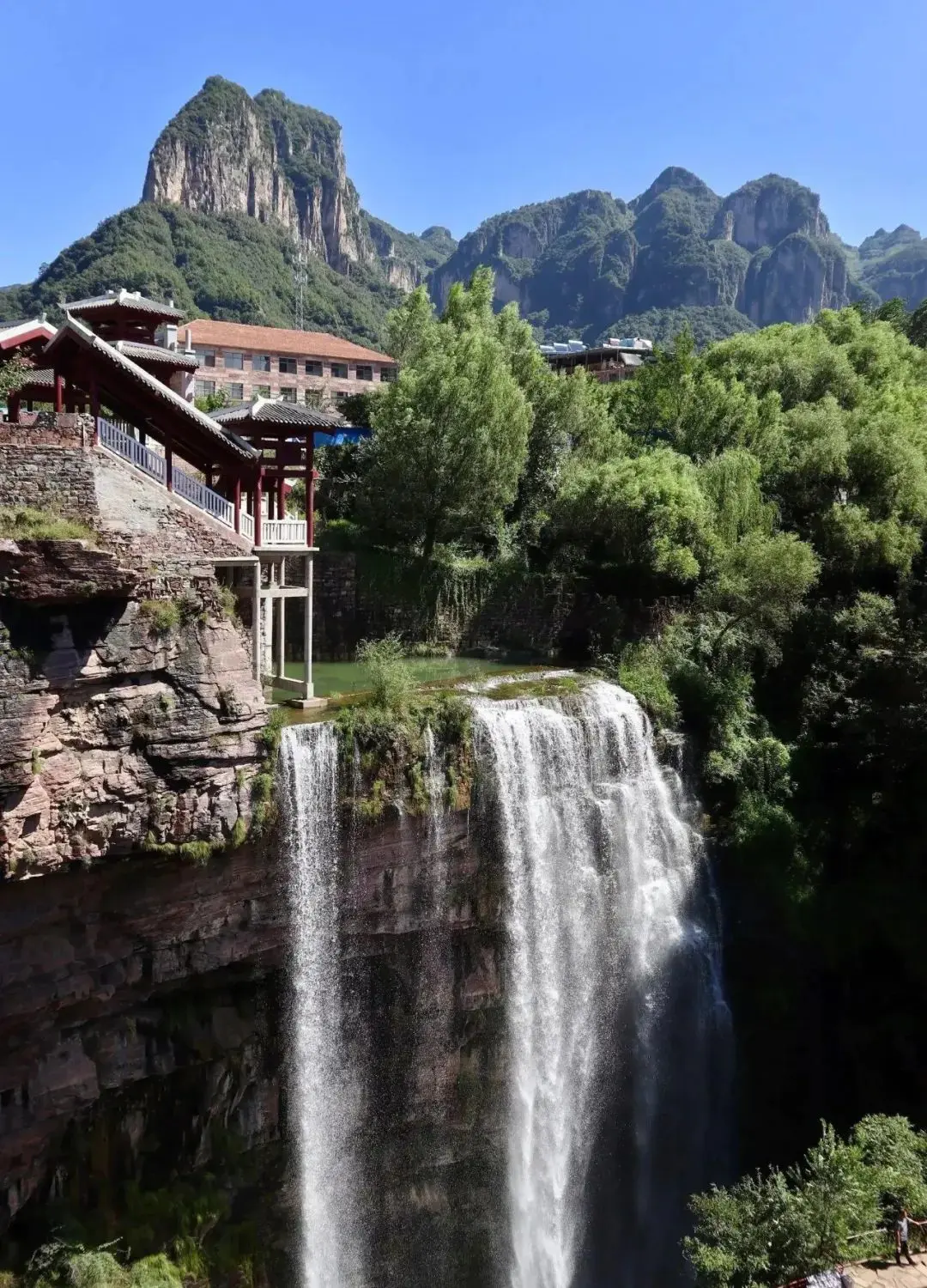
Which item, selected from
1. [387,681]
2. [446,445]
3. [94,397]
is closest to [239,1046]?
[387,681]

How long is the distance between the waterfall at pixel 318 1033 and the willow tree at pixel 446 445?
39.1 ft

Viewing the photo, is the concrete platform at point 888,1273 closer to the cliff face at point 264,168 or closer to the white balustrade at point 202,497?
the white balustrade at point 202,497

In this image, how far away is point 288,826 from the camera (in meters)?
16.9

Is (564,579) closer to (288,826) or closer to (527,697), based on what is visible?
(527,697)

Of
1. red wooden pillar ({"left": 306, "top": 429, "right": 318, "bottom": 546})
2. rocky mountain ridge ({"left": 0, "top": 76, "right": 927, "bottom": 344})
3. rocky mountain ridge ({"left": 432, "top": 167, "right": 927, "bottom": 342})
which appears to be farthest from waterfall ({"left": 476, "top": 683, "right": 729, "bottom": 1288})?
rocky mountain ridge ({"left": 432, "top": 167, "right": 927, "bottom": 342})

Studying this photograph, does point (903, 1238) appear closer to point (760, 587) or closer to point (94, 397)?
point (760, 587)

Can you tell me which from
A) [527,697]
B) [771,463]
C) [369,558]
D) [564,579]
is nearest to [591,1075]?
[527,697]

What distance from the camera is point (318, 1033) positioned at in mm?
17625

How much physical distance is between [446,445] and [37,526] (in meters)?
14.6

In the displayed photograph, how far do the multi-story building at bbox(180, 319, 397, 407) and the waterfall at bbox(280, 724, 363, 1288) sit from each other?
1410 inches

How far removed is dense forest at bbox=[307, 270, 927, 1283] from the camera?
21.7 m

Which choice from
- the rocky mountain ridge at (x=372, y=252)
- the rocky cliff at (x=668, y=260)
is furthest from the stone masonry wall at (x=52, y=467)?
the rocky cliff at (x=668, y=260)

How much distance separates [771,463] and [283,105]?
132591mm

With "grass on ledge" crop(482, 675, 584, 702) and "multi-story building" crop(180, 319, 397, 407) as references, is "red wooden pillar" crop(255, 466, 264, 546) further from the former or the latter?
"multi-story building" crop(180, 319, 397, 407)
